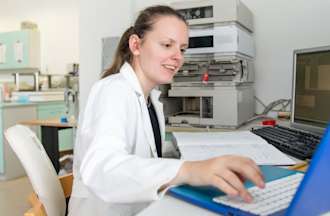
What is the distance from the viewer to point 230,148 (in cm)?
100

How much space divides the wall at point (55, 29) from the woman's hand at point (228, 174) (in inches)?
169

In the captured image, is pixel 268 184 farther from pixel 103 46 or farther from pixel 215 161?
→ pixel 103 46

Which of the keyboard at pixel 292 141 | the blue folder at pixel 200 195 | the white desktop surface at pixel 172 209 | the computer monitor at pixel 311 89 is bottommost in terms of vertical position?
the white desktop surface at pixel 172 209

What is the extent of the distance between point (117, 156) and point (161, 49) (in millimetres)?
431

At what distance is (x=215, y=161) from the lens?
1.88 feet

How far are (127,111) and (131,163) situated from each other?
0.22 m

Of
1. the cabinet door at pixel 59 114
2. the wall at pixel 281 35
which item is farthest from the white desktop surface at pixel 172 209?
the cabinet door at pixel 59 114

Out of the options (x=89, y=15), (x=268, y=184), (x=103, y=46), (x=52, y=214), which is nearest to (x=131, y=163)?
(x=268, y=184)

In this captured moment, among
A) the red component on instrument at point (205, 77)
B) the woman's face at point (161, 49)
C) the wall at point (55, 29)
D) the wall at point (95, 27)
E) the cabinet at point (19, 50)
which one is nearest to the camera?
the woman's face at point (161, 49)

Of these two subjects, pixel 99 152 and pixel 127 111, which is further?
pixel 127 111

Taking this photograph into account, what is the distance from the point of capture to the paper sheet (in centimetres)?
89

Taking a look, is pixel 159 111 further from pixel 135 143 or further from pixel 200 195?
pixel 200 195

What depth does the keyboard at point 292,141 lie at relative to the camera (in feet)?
3.26

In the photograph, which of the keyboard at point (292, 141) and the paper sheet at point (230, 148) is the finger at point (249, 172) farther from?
the keyboard at point (292, 141)
